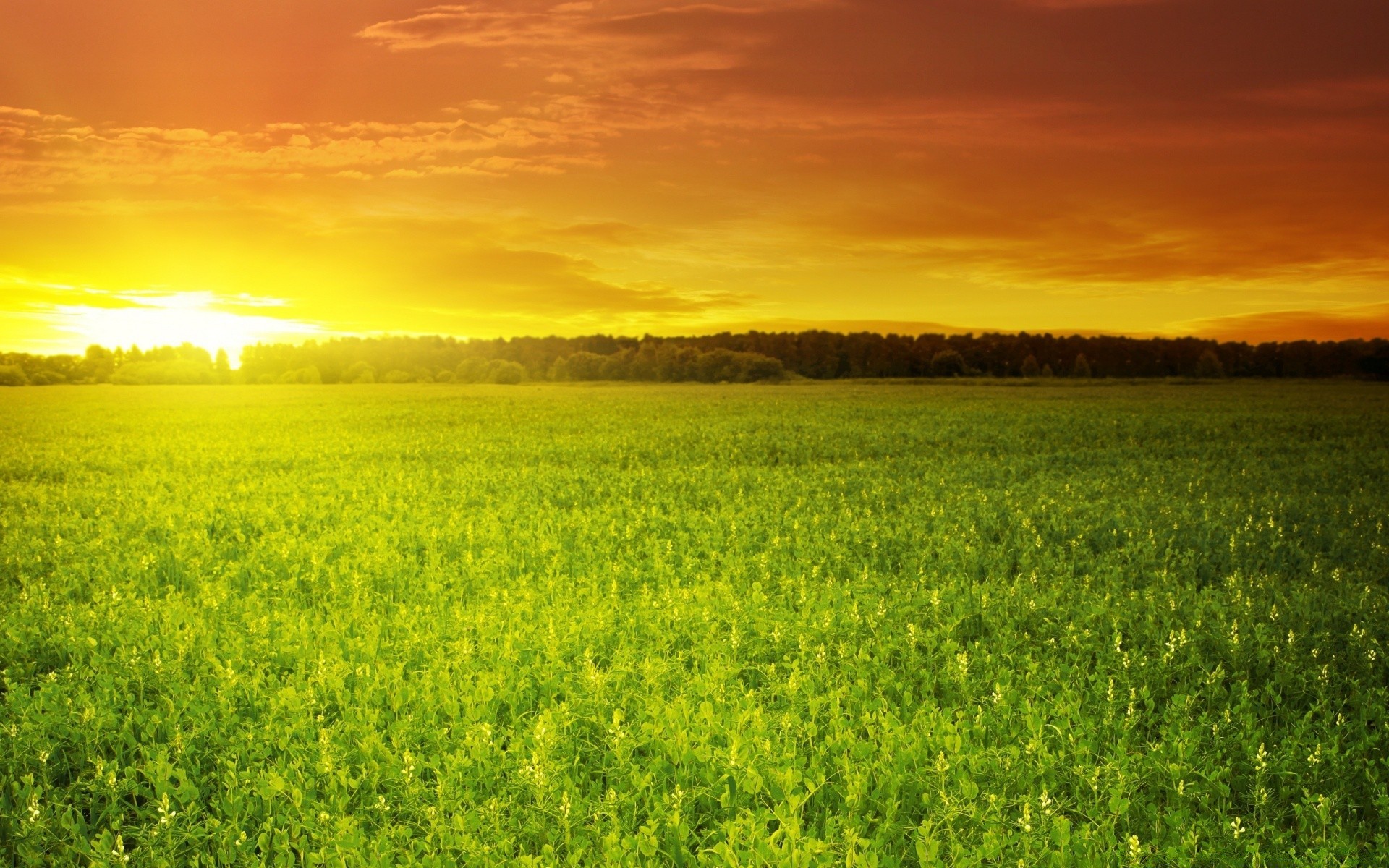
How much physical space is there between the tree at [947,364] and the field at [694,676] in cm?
7669

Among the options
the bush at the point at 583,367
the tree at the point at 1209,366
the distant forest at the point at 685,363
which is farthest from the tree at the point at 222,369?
the tree at the point at 1209,366

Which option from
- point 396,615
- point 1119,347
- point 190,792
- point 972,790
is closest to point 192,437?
point 396,615

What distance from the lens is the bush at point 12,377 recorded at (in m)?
77.8

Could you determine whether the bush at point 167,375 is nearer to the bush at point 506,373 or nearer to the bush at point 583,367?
the bush at point 506,373

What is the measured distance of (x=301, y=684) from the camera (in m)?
6.14

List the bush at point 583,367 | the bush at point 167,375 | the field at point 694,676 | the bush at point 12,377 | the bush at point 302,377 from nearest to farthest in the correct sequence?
the field at point 694,676, the bush at point 12,377, the bush at point 167,375, the bush at point 302,377, the bush at point 583,367

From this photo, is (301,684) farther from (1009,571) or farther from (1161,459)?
(1161,459)

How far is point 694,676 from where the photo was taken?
6.17m

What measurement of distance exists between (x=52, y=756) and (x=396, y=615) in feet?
9.26

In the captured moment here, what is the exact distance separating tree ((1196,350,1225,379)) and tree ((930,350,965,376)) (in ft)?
76.4

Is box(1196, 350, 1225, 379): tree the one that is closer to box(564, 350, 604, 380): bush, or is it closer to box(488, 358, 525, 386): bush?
box(564, 350, 604, 380): bush

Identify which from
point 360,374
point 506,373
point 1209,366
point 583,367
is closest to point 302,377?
point 360,374

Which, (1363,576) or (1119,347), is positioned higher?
(1119,347)

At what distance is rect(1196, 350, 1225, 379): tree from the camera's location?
8542 centimetres
